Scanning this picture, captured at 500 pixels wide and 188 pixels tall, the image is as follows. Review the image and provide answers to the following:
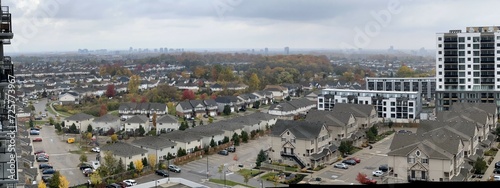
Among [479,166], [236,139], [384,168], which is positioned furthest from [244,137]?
[479,166]

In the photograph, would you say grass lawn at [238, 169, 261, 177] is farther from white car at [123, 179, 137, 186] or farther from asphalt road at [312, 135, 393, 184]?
white car at [123, 179, 137, 186]

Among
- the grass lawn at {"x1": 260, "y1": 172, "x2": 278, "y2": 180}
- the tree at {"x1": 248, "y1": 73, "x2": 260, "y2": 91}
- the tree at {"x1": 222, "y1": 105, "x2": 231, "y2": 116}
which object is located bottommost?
the grass lawn at {"x1": 260, "y1": 172, "x2": 278, "y2": 180}

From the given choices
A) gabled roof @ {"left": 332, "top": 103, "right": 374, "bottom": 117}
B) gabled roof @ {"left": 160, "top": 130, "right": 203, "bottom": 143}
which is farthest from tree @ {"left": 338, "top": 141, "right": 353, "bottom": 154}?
gabled roof @ {"left": 160, "top": 130, "right": 203, "bottom": 143}

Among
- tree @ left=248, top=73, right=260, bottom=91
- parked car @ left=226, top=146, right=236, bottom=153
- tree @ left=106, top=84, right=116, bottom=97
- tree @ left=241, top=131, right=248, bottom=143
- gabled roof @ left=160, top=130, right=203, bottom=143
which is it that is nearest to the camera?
gabled roof @ left=160, top=130, right=203, bottom=143

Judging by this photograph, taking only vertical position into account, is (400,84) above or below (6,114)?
below

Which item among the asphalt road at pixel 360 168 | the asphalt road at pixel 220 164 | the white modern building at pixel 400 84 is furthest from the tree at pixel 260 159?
the white modern building at pixel 400 84

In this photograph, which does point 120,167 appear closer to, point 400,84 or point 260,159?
point 260,159

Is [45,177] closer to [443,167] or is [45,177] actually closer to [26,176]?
[26,176]
